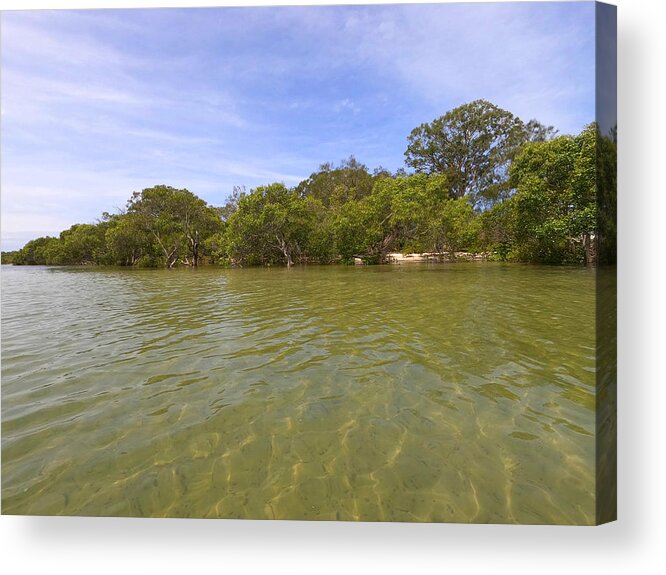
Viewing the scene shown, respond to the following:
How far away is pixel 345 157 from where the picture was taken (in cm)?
4159

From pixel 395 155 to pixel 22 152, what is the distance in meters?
31.3

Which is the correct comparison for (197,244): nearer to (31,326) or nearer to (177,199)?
(177,199)

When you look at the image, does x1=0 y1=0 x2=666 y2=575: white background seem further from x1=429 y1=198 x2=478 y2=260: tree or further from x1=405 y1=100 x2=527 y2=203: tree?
x1=405 y1=100 x2=527 y2=203: tree

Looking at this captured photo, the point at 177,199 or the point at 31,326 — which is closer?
the point at 31,326

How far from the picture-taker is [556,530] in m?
2.33

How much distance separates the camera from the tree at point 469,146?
29733 mm

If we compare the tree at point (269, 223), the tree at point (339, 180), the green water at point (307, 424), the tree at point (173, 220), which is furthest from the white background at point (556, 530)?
the tree at point (339, 180)

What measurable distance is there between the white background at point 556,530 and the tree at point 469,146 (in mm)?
26219

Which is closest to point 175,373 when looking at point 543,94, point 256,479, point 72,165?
point 256,479

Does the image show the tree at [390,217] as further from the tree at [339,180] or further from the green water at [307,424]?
the green water at [307,424]

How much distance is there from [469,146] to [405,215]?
481 inches

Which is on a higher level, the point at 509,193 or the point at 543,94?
the point at 509,193

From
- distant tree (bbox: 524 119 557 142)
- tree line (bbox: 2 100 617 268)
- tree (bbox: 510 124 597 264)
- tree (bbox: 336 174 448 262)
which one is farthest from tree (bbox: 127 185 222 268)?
distant tree (bbox: 524 119 557 142)

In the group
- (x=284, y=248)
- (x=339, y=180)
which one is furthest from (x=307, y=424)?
(x=339, y=180)
